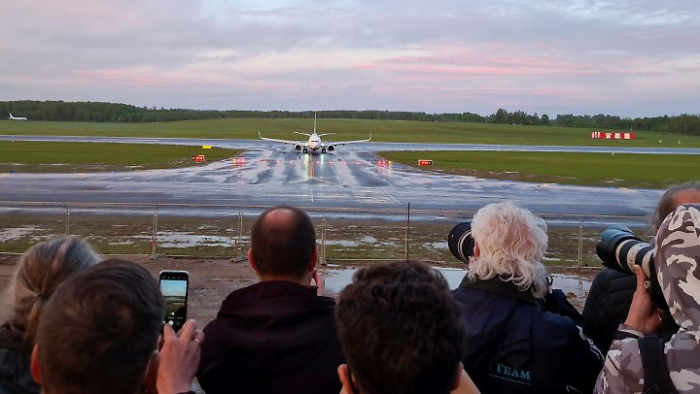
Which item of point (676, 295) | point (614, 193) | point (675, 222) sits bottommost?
point (614, 193)

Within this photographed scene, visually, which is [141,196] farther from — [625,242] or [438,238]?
[625,242]

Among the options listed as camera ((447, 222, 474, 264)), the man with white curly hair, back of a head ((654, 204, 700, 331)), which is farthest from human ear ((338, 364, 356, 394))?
camera ((447, 222, 474, 264))

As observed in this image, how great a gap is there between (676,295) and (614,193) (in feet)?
102

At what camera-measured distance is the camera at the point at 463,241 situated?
12.4 feet

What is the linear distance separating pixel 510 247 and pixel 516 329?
45 centimetres

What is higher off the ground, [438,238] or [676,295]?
[676,295]

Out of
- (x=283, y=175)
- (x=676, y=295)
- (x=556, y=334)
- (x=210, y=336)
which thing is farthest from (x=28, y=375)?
(x=283, y=175)

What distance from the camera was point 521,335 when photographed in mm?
2994

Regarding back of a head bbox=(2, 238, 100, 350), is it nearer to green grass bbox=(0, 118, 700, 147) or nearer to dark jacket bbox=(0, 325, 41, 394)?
dark jacket bbox=(0, 325, 41, 394)

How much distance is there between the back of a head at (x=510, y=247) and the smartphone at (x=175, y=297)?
1424mm

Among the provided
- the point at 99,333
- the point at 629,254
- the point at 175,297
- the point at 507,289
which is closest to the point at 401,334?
the point at 99,333

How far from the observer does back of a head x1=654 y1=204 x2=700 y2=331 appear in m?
2.29

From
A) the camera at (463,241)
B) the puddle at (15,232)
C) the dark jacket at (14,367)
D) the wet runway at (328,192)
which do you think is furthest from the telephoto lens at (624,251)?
the wet runway at (328,192)

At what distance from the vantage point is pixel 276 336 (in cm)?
295
